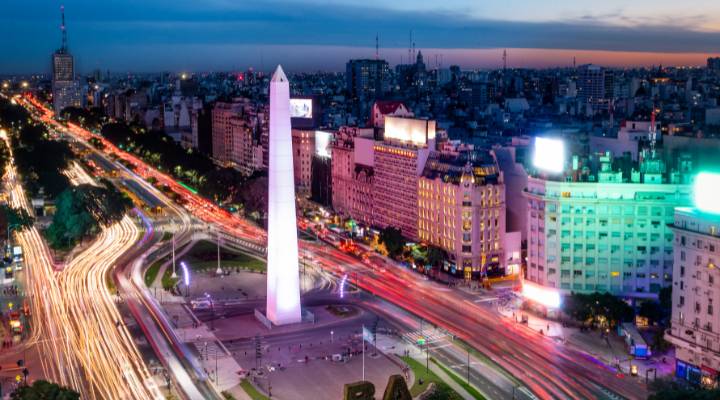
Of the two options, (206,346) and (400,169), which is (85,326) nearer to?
(206,346)

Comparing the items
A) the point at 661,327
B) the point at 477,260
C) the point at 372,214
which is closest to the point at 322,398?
the point at 661,327

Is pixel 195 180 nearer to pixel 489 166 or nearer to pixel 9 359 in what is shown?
pixel 489 166

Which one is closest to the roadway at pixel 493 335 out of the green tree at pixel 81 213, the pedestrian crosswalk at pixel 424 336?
the pedestrian crosswalk at pixel 424 336

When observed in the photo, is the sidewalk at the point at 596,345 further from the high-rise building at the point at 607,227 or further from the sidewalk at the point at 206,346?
the sidewalk at the point at 206,346

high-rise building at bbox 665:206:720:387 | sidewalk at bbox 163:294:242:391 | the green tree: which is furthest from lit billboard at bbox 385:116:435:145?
high-rise building at bbox 665:206:720:387

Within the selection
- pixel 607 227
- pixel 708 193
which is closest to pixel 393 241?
pixel 607 227
